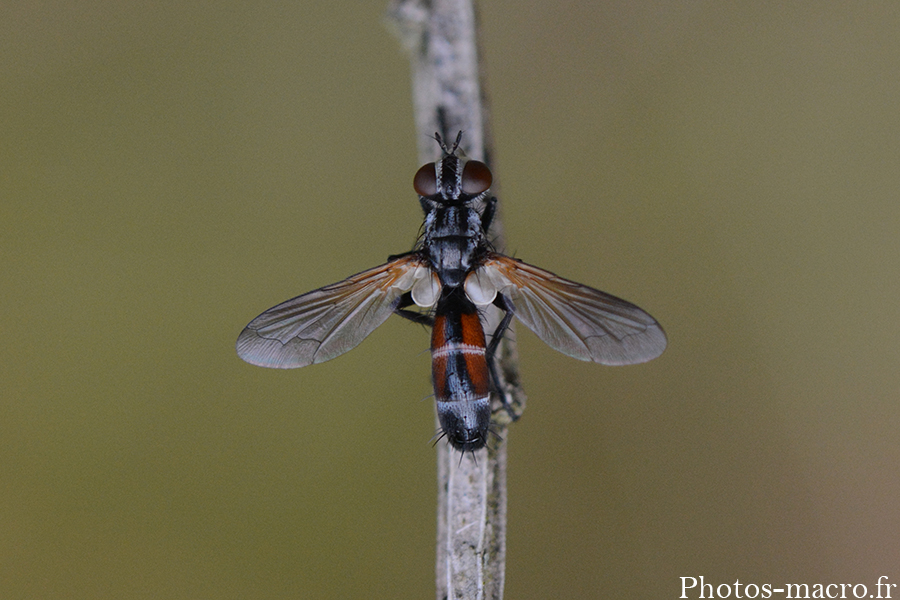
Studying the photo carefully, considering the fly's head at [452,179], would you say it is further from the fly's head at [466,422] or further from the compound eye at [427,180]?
the fly's head at [466,422]

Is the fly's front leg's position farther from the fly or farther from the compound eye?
the compound eye

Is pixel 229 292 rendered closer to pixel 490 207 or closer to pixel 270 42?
pixel 270 42

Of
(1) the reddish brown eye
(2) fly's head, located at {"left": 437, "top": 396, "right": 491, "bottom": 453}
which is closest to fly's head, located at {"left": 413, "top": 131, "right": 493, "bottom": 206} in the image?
(1) the reddish brown eye

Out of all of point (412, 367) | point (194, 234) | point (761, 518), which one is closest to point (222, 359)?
point (194, 234)

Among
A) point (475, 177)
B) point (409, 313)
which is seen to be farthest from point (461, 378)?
point (475, 177)

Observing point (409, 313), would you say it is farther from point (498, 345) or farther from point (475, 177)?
point (475, 177)
